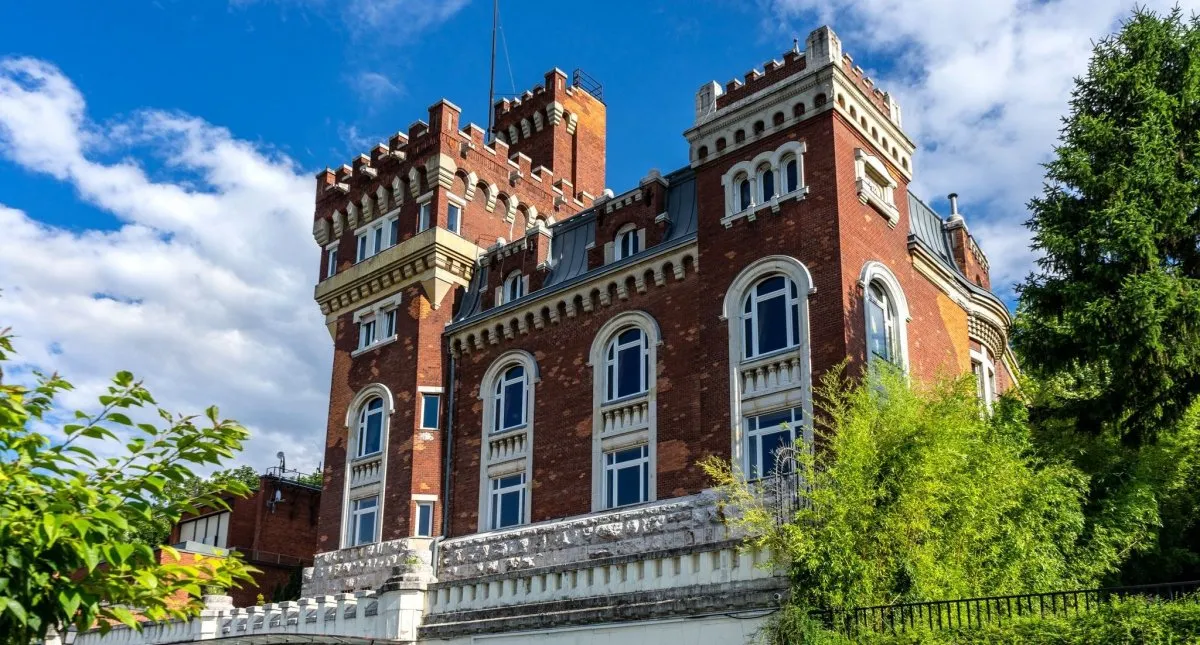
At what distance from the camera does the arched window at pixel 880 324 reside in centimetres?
2270

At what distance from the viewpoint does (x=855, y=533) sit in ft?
55.7

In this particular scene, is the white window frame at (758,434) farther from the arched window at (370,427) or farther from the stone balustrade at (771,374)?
the arched window at (370,427)

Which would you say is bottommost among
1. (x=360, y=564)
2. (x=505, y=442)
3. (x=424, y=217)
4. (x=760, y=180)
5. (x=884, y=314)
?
(x=360, y=564)

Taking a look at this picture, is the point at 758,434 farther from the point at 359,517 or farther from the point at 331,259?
the point at 331,259

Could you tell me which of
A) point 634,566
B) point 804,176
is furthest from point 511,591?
point 804,176

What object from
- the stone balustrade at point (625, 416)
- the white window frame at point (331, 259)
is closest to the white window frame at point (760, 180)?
the stone balustrade at point (625, 416)

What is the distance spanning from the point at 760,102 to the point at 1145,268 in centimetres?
893

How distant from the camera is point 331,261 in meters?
34.2

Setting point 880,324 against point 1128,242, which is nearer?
point 1128,242

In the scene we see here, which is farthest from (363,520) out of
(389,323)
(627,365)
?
(627,365)

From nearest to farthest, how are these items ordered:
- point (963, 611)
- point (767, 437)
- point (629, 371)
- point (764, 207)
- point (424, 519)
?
point (963, 611), point (767, 437), point (764, 207), point (629, 371), point (424, 519)

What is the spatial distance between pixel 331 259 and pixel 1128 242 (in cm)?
2323

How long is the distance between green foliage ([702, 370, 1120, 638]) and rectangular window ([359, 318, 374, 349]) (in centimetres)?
1611

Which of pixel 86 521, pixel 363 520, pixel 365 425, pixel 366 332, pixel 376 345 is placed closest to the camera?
pixel 86 521
